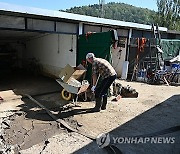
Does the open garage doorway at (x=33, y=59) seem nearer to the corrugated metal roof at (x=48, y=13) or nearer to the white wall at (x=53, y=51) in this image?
the white wall at (x=53, y=51)

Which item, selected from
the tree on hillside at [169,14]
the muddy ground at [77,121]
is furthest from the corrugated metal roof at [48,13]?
the tree on hillside at [169,14]

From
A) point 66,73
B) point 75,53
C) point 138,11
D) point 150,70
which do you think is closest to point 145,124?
point 66,73

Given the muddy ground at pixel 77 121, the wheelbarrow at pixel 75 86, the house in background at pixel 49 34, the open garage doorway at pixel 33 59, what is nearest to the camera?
the muddy ground at pixel 77 121

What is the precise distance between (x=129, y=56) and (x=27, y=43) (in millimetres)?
6950

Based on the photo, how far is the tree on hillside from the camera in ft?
105

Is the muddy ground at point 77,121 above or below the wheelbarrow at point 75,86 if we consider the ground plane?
below

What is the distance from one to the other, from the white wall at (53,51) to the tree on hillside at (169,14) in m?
25.7

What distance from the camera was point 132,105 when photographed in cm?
729

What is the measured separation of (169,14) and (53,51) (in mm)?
27174

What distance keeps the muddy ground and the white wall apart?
7.32 feet

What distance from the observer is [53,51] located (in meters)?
11.6

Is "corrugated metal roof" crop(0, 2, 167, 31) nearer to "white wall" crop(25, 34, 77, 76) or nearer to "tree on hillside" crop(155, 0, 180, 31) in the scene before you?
"white wall" crop(25, 34, 77, 76)

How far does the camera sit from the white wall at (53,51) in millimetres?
10197

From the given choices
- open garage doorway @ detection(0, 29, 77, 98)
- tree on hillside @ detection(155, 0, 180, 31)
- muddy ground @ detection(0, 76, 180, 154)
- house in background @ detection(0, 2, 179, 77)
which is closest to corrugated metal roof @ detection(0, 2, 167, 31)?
house in background @ detection(0, 2, 179, 77)
